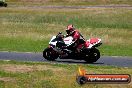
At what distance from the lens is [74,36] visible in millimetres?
23188

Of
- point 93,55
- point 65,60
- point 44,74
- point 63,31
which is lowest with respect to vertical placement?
point 63,31

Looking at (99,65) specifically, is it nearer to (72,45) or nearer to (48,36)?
(72,45)

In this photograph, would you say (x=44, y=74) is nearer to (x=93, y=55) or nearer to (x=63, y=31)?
(x=93, y=55)

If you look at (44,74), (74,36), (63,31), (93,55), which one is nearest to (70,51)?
(74,36)

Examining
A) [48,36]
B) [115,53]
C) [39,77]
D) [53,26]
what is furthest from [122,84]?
[53,26]

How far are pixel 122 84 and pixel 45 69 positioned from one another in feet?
14.8

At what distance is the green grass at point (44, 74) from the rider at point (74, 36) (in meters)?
1.87

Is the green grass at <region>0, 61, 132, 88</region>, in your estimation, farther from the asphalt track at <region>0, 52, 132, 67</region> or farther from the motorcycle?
the asphalt track at <region>0, 52, 132, 67</region>

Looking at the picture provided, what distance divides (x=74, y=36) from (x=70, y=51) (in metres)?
0.89

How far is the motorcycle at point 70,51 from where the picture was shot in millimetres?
23312

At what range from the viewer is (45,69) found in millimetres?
19859

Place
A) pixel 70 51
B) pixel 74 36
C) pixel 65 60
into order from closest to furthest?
pixel 74 36, pixel 70 51, pixel 65 60

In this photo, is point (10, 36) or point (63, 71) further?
point (10, 36)

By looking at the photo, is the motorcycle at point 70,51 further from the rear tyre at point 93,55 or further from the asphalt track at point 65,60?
the asphalt track at point 65,60
